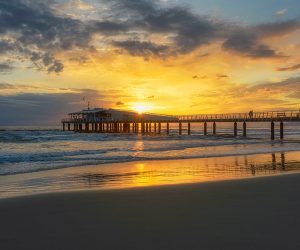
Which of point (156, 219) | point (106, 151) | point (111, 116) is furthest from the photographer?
point (111, 116)

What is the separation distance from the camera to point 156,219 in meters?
6.04

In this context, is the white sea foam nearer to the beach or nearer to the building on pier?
the beach

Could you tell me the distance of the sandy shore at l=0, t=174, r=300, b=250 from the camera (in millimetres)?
4922

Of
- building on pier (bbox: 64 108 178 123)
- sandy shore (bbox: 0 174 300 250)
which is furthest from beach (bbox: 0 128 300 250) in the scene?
building on pier (bbox: 64 108 178 123)

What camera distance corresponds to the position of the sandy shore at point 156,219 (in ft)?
16.1

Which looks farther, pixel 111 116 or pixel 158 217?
pixel 111 116

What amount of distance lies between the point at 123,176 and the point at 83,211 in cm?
616

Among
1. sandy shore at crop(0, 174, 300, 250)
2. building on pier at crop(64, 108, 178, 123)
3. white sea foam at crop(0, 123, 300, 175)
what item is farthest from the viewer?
building on pier at crop(64, 108, 178, 123)

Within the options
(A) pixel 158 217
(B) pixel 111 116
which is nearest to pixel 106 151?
(A) pixel 158 217

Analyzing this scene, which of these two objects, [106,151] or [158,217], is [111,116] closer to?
[106,151]

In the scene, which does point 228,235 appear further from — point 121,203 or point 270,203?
point 121,203

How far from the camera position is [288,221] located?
18.7 feet

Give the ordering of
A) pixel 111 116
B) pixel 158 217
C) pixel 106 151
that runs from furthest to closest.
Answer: pixel 111 116, pixel 106 151, pixel 158 217

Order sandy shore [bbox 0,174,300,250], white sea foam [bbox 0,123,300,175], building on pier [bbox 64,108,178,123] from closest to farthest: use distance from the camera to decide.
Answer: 1. sandy shore [bbox 0,174,300,250]
2. white sea foam [bbox 0,123,300,175]
3. building on pier [bbox 64,108,178,123]
